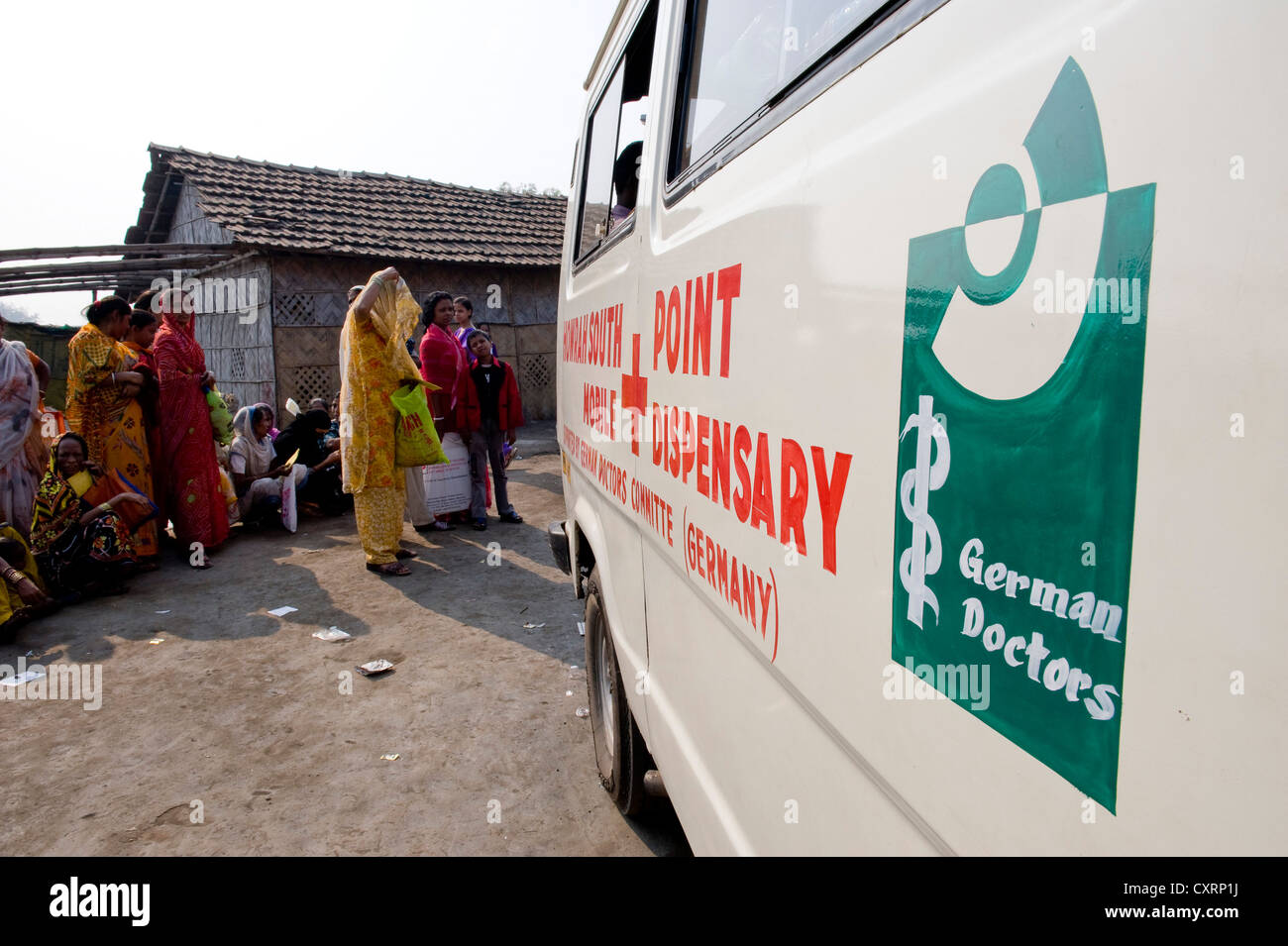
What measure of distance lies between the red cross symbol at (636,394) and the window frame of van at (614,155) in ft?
1.12

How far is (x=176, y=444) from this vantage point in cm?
614

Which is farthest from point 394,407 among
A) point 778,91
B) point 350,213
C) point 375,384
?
point 350,213

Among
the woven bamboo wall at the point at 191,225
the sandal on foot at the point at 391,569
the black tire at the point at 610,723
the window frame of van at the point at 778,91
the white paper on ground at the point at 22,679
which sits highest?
the woven bamboo wall at the point at 191,225

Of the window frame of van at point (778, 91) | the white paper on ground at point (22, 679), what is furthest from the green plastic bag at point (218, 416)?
the window frame of van at point (778, 91)

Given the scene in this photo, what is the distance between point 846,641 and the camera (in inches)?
34.2

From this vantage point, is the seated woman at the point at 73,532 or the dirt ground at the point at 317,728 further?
the seated woman at the point at 73,532

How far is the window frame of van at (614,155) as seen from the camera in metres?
1.97

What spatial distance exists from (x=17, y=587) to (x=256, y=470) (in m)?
2.71

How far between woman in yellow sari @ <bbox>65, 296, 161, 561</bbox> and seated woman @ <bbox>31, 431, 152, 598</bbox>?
0.91 ft

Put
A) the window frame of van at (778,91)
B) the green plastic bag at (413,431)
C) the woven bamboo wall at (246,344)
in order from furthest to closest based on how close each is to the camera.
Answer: the woven bamboo wall at (246,344) < the green plastic bag at (413,431) < the window frame of van at (778,91)

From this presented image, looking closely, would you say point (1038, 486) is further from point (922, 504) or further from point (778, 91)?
point (778, 91)

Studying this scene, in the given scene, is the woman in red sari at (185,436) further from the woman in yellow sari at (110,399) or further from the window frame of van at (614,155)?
the window frame of van at (614,155)

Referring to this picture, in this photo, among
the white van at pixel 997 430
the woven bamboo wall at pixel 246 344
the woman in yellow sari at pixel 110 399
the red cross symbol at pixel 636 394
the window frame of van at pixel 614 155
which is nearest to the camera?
the white van at pixel 997 430

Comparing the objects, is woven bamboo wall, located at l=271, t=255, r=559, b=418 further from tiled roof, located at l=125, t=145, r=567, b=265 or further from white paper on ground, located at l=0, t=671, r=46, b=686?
white paper on ground, located at l=0, t=671, r=46, b=686
